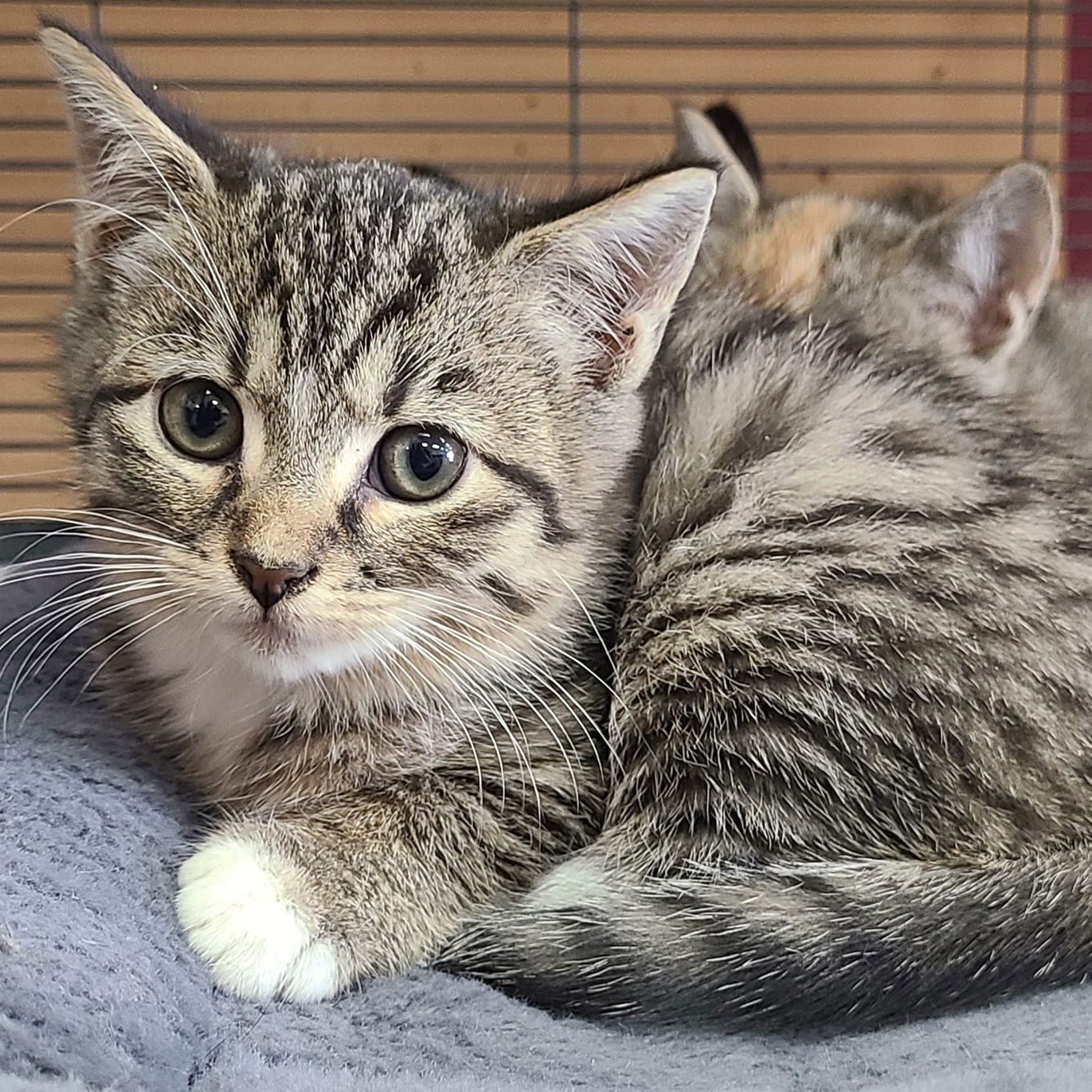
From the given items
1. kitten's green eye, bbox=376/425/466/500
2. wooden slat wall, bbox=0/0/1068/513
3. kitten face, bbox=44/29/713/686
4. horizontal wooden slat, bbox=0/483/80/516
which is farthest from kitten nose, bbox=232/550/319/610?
wooden slat wall, bbox=0/0/1068/513

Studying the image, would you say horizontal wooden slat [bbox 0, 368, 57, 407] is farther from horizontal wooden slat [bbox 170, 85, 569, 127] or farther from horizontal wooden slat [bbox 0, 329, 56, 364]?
horizontal wooden slat [bbox 170, 85, 569, 127]

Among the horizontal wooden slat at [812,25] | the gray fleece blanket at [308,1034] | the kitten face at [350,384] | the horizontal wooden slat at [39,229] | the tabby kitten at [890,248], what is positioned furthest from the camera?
the horizontal wooden slat at [812,25]

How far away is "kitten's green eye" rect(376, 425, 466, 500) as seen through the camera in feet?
3.20

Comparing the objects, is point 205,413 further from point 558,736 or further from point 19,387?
point 19,387

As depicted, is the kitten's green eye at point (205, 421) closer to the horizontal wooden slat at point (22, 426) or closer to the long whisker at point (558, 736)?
the long whisker at point (558, 736)

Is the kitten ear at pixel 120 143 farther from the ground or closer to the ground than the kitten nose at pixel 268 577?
farther from the ground

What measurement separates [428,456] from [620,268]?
0.25 m

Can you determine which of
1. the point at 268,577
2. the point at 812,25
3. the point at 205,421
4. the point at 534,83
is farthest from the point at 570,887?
the point at 812,25

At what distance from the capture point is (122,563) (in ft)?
3.43

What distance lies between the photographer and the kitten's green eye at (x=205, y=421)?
0.98 meters

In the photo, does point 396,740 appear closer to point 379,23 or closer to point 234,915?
point 234,915

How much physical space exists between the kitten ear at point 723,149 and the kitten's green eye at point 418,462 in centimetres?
102

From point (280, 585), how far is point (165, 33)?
184 centimetres

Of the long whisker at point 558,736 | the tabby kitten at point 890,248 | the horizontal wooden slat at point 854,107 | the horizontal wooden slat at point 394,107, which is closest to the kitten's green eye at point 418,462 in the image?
the long whisker at point 558,736
